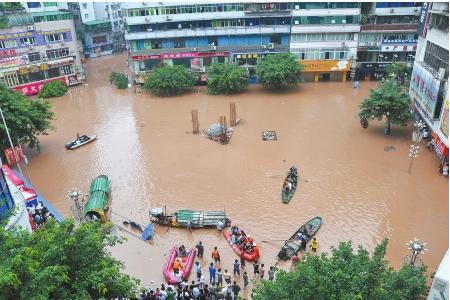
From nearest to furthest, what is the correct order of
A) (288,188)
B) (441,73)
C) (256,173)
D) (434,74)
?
(288,188) < (441,73) < (256,173) < (434,74)

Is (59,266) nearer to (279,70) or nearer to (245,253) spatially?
(245,253)

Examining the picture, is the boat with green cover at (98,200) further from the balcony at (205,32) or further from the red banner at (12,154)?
the balcony at (205,32)

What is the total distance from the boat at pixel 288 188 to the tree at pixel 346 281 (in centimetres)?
1013

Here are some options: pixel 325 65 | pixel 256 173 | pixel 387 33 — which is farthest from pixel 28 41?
pixel 387 33

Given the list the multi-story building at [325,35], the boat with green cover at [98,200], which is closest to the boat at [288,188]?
the boat with green cover at [98,200]

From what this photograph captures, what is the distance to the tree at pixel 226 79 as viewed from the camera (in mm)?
36938

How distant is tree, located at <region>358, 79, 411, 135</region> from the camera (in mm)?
25688

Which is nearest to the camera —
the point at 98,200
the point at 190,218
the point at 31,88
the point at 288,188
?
the point at 190,218

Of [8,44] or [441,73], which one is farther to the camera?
[8,44]

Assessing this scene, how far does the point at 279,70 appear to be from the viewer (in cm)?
3675

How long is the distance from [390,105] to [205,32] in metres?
20.9

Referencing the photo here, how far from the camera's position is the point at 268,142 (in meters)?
27.4

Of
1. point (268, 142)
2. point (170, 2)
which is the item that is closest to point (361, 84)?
point (268, 142)

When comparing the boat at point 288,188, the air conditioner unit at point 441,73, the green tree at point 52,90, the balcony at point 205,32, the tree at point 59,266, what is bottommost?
the boat at point 288,188
